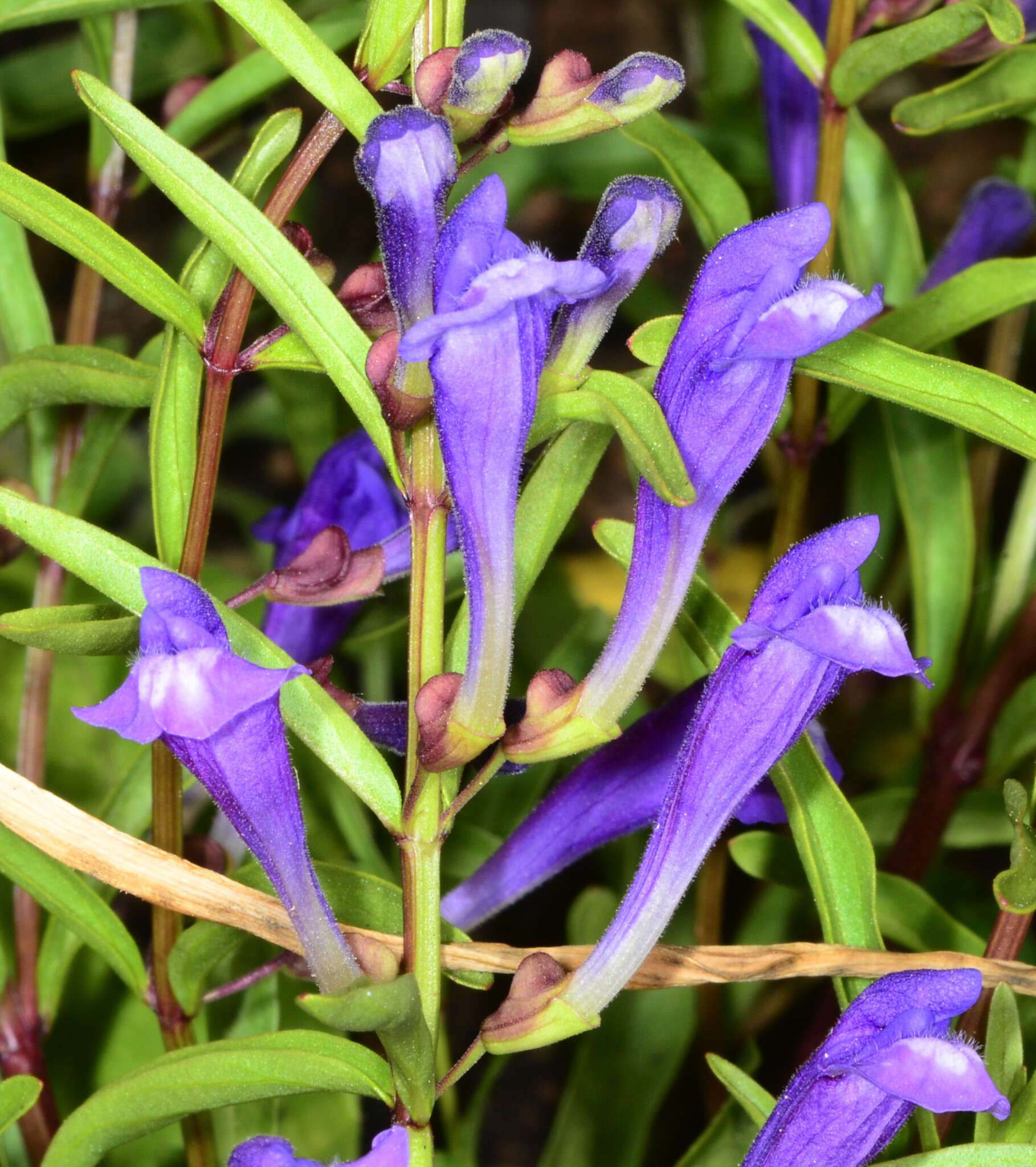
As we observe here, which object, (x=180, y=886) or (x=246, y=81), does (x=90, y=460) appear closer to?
(x=246, y=81)

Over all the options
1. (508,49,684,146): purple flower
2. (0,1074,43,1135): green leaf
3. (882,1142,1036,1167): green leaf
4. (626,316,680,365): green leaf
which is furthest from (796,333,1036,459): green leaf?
(0,1074,43,1135): green leaf

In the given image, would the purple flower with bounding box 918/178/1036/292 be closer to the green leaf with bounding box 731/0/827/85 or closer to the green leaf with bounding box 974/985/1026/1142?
the green leaf with bounding box 731/0/827/85

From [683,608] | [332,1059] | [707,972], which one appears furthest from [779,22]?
[332,1059]

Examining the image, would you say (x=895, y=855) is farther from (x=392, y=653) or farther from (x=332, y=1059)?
(x=332, y=1059)

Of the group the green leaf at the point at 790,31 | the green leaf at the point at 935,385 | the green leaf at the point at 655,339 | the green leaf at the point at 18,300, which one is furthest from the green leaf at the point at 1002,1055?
the green leaf at the point at 18,300

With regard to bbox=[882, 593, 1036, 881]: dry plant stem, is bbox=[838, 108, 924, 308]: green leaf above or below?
above

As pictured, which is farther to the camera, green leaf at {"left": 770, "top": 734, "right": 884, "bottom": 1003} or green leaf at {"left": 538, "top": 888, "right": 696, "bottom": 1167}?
green leaf at {"left": 538, "top": 888, "right": 696, "bottom": 1167}
